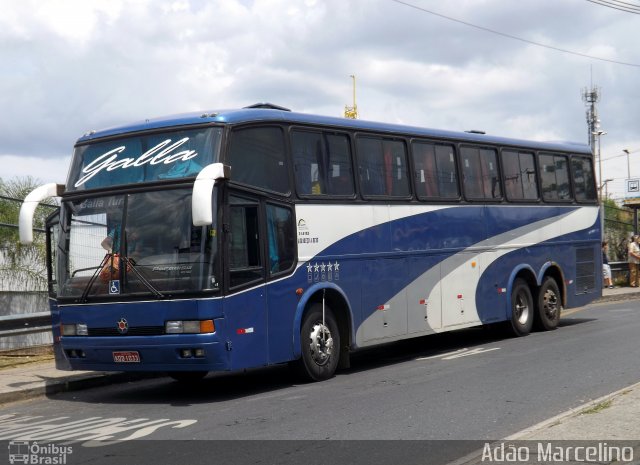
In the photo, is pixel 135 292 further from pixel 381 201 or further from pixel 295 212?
pixel 381 201

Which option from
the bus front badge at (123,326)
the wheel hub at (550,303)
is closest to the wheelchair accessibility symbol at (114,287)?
the bus front badge at (123,326)

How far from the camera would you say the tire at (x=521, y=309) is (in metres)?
18.1

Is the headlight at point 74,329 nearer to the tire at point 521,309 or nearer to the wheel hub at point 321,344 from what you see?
the wheel hub at point 321,344

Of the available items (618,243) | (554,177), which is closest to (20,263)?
(554,177)

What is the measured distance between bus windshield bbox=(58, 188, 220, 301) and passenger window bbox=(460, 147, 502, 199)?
686 centimetres

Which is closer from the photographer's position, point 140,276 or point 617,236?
point 140,276

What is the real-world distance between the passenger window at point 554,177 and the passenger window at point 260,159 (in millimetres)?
8196

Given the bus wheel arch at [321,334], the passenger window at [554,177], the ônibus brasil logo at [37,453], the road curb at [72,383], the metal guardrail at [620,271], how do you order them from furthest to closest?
the metal guardrail at [620,271], the passenger window at [554,177], the bus wheel arch at [321,334], the road curb at [72,383], the ônibus brasil logo at [37,453]

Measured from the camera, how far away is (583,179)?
20.5 m

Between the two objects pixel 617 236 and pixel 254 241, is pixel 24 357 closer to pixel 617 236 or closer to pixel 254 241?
pixel 254 241

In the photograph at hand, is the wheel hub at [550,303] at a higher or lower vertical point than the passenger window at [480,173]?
lower

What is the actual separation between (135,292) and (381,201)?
4525mm

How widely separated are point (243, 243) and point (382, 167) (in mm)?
3694

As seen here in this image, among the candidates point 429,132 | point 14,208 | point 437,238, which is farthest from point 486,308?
point 14,208
